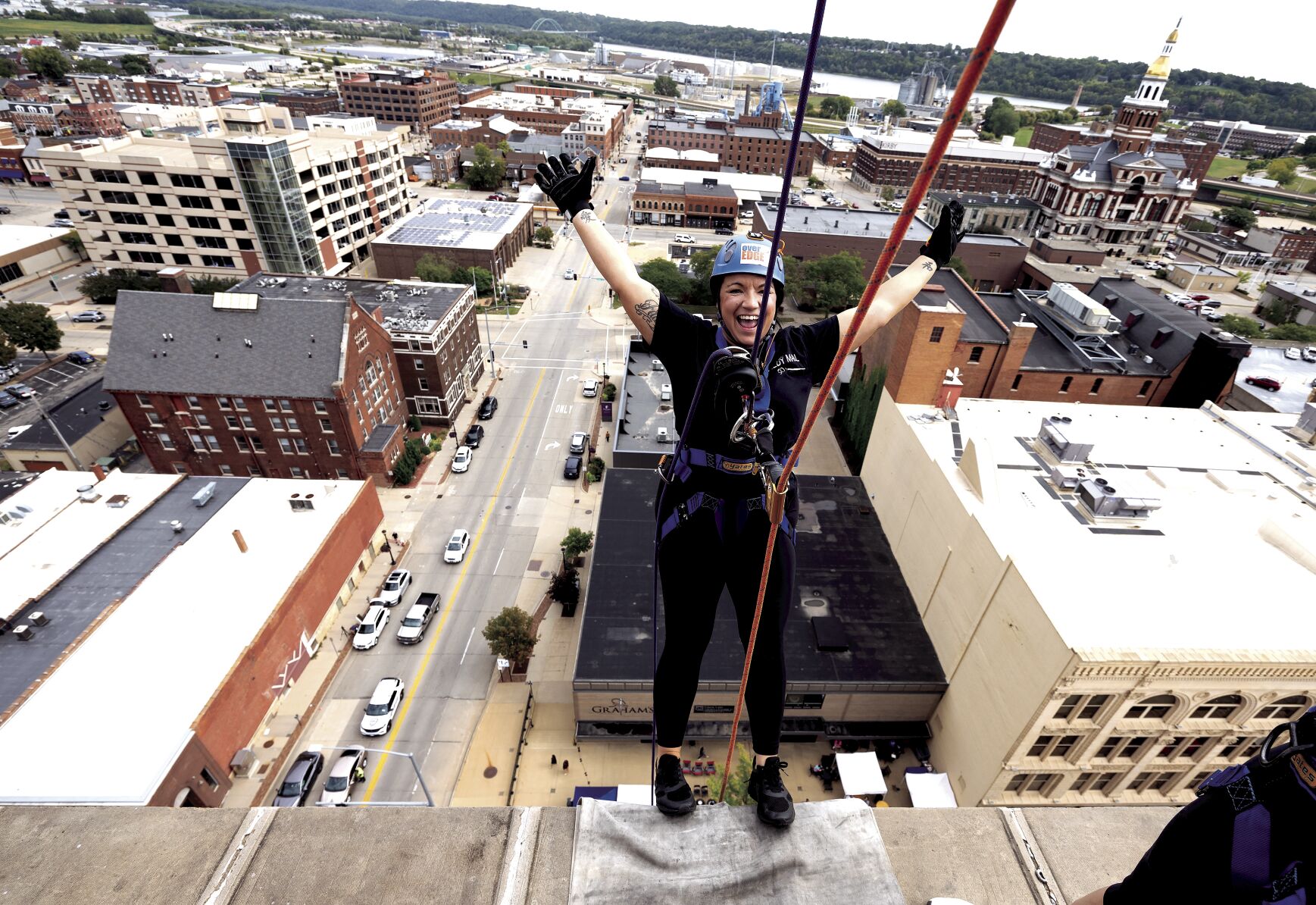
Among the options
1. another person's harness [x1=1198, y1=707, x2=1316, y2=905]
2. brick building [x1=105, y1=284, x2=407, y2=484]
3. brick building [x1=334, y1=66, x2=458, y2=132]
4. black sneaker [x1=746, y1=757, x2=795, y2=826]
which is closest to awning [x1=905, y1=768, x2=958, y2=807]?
black sneaker [x1=746, y1=757, x2=795, y2=826]

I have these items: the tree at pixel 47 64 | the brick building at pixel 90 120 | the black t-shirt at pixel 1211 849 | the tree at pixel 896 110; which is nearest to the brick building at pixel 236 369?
the black t-shirt at pixel 1211 849

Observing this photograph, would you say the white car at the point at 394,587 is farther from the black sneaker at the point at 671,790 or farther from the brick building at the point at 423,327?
the black sneaker at the point at 671,790

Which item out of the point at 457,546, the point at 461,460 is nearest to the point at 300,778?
the point at 457,546

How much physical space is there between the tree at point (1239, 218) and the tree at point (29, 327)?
15542 cm

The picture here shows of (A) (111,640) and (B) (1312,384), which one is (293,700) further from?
(B) (1312,384)

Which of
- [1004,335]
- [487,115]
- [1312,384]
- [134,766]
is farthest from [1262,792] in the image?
[487,115]

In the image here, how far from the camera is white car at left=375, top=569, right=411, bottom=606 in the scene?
1147 inches

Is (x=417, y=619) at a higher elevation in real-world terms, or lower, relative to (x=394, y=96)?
lower

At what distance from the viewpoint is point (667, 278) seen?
59875 millimetres

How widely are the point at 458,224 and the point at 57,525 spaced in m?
53.2

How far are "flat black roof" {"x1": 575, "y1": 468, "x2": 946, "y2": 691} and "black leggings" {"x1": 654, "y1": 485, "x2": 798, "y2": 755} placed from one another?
15.8 metres

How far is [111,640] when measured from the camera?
2095cm

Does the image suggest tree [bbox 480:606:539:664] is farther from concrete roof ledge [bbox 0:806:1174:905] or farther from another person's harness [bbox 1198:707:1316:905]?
another person's harness [bbox 1198:707:1316:905]

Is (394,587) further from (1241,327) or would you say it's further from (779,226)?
(1241,327)
